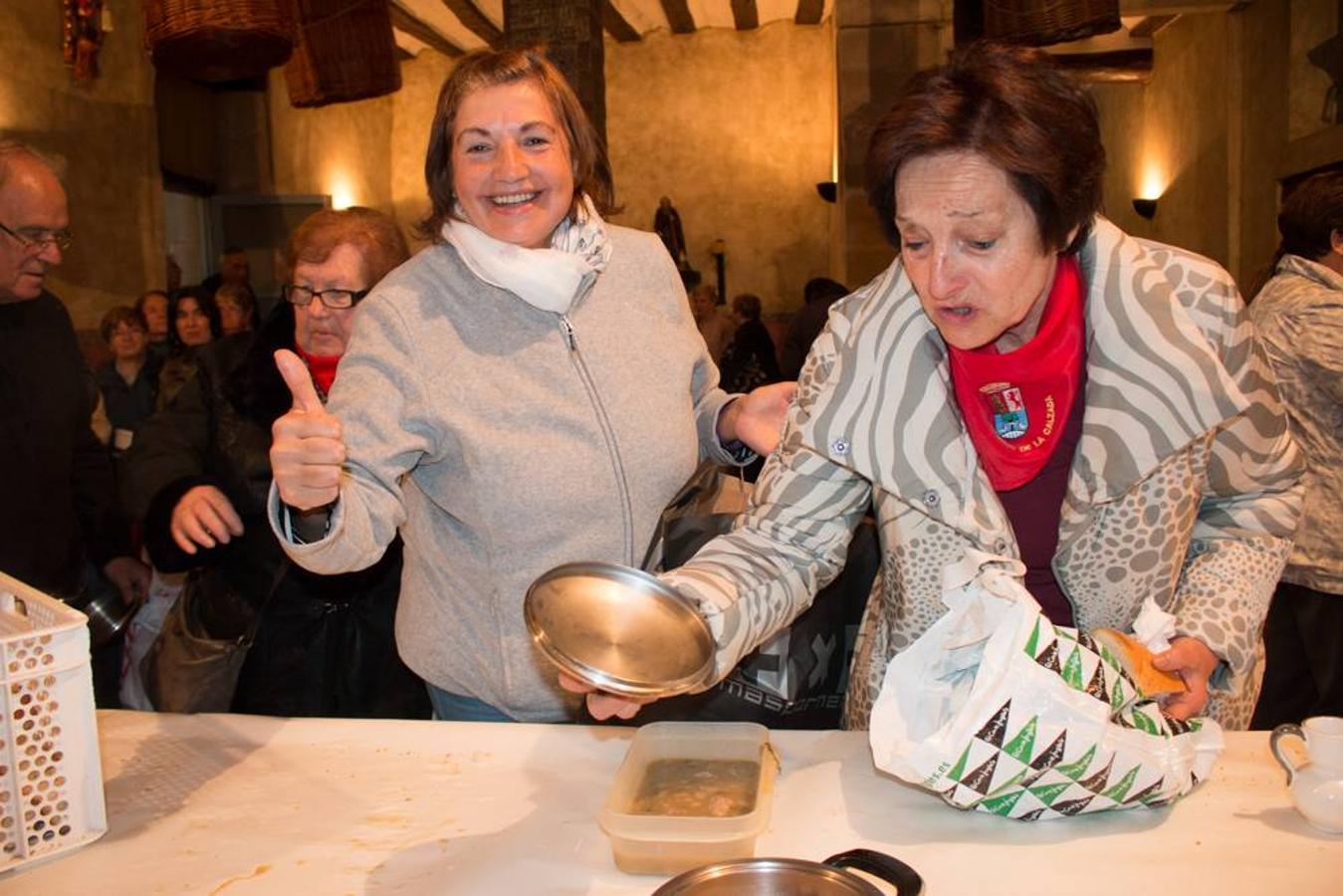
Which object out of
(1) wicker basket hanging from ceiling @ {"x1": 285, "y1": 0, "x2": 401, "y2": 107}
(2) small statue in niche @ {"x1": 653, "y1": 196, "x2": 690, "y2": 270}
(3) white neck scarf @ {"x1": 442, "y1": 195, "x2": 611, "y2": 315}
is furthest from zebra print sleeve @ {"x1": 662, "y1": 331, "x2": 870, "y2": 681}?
(2) small statue in niche @ {"x1": 653, "y1": 196, "x2": 690, "y2": 270}

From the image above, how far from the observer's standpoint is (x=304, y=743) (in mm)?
1822

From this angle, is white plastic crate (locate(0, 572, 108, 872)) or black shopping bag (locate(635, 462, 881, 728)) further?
black shopping bag (locate(635, 462, 881, 728))

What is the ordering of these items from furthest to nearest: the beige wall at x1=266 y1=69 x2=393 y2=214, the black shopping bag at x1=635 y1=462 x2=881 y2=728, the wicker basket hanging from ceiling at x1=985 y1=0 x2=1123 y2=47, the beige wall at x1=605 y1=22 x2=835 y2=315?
the beige wall at x1=605 y1=22 x2=835 y2=315, the beige wall at x1=266 y1=69 x2=393 y2=214, the wicker basket hanging from ceiling at x1=985 y1=0 x2=1123 y2=47, the black shopping bag at x1=635 y1=462 x2=881 y2=728

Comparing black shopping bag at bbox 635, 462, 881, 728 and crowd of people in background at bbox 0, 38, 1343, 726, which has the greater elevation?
crowd of people in background at bbox 0, 38, 1343, 726

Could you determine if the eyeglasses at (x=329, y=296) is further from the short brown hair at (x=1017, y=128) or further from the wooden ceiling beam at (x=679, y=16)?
the wooden ceiling beam at (x=679, y=16)

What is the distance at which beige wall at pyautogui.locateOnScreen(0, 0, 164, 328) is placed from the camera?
6777 mm

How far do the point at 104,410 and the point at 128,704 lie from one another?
11.0 feet

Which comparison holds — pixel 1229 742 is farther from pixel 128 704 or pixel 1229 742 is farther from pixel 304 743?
pixel 128 704

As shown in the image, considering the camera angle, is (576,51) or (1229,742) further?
(576,51)

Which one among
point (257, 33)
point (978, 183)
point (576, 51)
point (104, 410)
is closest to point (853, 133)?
point (576, 51)

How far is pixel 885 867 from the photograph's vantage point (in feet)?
4.09

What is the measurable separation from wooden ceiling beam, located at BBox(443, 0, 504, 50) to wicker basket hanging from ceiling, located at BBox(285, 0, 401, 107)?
6.46m

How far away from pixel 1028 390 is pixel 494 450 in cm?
82

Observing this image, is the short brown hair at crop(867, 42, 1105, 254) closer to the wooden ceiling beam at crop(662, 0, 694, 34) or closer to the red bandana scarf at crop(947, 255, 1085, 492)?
the red bandana scarf at crop(947, 255, 1085, 492)
